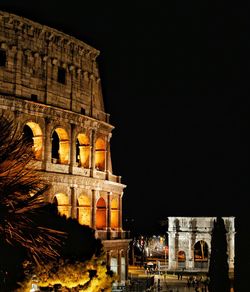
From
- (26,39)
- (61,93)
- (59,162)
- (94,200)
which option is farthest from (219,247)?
(26,39)

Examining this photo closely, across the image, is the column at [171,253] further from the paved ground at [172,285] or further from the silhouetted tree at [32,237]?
the silhouetted tree at [32,237]

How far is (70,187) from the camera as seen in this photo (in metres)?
34.8

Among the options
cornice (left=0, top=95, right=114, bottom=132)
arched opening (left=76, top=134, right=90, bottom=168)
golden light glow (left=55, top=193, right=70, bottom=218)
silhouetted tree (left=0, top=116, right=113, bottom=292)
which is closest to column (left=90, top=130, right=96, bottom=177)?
arched opening (left=76, top=134, right=90, bottom=168)

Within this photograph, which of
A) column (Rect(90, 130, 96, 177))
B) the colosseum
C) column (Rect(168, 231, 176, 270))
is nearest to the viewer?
the colosseum

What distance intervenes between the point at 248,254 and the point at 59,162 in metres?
12.7

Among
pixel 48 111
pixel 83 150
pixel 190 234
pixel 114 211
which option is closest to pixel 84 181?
pixel 83 150

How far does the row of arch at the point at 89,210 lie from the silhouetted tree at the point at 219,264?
23.2ft

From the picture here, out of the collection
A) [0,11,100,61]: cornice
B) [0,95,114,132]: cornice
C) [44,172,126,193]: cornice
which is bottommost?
[44,172,126,193]: cornice

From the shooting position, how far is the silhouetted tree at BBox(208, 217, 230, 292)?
3209 centimetres

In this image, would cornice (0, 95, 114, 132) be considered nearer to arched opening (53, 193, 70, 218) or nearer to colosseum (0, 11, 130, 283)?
colosseum (0, 11, 130, 283)

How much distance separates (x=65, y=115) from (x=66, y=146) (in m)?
1.89

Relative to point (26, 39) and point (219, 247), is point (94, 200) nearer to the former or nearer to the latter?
point (219, 247)

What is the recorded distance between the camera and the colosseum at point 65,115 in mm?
32469

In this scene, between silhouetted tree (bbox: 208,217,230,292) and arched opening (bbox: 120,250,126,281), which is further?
arched opening (bbox: 120,250,126,281)
